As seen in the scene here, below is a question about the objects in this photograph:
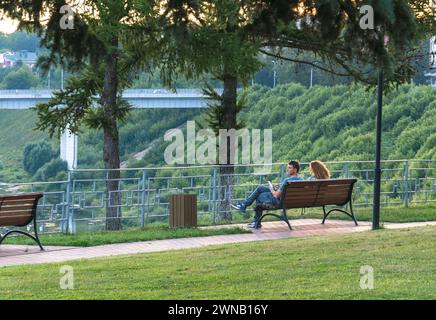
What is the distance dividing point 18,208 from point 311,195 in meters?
4.66

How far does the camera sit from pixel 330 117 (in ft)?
217

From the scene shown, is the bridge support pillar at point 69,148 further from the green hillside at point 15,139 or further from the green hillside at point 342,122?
the green hillside at point 15,139

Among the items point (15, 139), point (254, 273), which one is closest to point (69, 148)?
point (15, 139)

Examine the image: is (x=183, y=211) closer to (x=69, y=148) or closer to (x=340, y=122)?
(x=69, y=148)

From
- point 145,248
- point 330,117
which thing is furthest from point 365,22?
point 330,117

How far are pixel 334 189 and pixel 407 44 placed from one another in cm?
620

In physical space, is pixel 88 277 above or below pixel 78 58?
below

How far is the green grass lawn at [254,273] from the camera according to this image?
27.2ft

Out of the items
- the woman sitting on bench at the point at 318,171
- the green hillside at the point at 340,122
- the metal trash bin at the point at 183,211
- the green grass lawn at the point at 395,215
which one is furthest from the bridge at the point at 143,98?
the metal trash bin at the point at 183,211

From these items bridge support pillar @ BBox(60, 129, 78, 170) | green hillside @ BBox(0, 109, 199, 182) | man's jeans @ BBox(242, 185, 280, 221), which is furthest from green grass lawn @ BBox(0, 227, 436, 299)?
green hillside @ BBox(0, 109, 199, 182)

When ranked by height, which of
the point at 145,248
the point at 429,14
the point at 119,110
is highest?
the point at 429,14

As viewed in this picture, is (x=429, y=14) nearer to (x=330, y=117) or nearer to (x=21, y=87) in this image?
(x=330, y=117)
